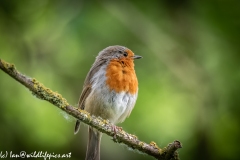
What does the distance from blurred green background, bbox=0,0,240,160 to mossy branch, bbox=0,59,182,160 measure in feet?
5.80

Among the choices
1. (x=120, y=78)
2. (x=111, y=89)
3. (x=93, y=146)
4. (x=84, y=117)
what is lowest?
(x=84, y=117)

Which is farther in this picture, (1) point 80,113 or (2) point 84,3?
(2) point 84,3

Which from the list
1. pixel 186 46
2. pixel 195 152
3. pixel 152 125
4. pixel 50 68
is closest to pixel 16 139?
pixel 50 68

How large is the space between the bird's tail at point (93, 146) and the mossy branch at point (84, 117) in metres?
1.67

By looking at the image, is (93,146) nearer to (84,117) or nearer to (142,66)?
(142,66)

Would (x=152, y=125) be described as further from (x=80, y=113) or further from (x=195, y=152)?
(x=80, y=113)

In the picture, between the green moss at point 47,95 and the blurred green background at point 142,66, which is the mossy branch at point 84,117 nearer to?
the green moss at point 47,95

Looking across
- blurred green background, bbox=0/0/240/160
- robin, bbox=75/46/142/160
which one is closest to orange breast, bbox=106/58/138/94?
robin, bbox=75/46/142/160

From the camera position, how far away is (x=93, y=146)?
5.65 metres

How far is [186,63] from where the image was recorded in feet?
21.3

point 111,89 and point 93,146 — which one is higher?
point 111,89

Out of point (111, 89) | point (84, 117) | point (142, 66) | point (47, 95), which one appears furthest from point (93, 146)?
point (47, 95)

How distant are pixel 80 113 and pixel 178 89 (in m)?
3.00

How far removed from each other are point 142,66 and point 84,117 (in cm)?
302
